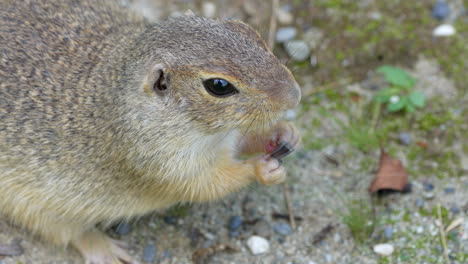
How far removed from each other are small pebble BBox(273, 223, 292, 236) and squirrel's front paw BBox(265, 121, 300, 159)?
1.77 ft

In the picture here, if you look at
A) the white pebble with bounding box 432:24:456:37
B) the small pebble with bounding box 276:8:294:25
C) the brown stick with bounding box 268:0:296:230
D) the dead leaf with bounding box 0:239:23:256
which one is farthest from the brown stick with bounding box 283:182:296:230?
the white pebble with bounding box 432:24:456:37

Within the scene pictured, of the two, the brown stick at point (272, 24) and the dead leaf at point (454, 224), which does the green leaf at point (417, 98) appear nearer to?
the dead leaf at point (454, 224)

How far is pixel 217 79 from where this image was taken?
10.3ft

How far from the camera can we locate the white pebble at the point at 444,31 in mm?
5141

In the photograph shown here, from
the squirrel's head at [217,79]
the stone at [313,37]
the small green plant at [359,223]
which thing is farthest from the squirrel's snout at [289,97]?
the stone at [313,37]

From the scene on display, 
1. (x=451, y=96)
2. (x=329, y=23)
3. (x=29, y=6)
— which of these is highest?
(x=329, y=23)

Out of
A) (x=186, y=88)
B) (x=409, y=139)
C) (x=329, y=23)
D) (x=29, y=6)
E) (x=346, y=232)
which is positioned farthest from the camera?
(x=329, y=23)

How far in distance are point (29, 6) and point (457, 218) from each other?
10.1 feet

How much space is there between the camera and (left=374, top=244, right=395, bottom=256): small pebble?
4.01 meters

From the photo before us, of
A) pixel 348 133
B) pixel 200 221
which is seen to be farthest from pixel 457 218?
pixel 200 221

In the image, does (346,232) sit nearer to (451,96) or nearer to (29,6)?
(451,96)

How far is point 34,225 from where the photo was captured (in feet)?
12.9

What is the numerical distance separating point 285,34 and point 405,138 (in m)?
1.41

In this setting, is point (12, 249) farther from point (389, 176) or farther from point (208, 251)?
point (389, 176)
